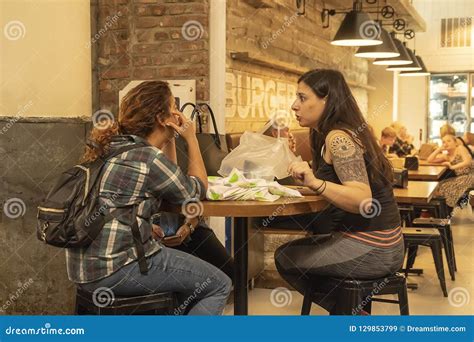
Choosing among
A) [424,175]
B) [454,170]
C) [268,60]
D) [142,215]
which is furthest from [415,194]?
[454,170]

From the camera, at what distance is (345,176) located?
256cm

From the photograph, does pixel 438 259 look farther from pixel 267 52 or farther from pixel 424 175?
pixel 267 52

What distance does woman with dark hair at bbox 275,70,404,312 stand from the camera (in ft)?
8.41

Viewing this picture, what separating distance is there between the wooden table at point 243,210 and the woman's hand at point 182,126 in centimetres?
29

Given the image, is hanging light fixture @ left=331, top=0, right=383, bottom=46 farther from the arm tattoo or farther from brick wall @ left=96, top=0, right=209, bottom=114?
the arm tattoo

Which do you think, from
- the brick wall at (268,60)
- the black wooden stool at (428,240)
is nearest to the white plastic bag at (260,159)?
the brick wall at (268,60)

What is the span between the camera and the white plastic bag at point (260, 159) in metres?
3.02

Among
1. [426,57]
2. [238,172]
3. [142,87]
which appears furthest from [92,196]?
[426,57]

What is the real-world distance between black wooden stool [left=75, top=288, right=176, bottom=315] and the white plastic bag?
0.84 m

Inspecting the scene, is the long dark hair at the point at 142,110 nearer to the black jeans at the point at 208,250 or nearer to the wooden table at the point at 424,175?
the black jeans at the point at 208,250

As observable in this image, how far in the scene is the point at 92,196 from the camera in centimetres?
229

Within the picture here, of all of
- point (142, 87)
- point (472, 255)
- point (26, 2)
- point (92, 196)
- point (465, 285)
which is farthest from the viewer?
point (472, 255)
